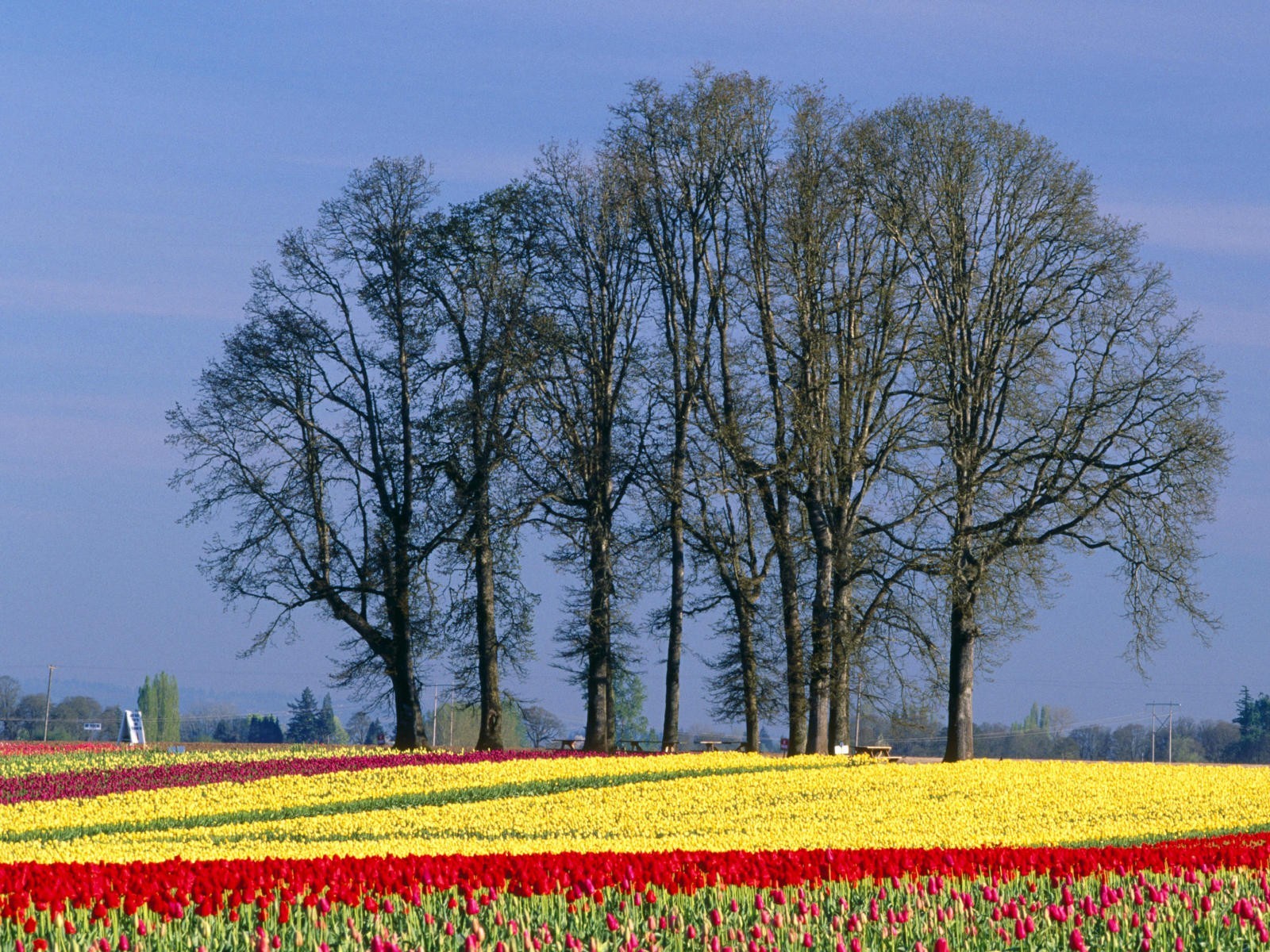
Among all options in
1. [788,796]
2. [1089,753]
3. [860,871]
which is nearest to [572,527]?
[788,796]

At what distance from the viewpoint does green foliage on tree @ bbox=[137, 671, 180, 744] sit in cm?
10125

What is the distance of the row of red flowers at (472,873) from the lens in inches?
303

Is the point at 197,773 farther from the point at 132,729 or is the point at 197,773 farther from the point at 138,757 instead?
the point at 132,729

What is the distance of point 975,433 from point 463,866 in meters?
21.3

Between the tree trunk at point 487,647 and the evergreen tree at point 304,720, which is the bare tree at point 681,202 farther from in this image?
the evergreen tree at point 304,720

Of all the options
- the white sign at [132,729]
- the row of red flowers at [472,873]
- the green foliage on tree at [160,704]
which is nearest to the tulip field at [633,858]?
the row of red flowers at [472,873]

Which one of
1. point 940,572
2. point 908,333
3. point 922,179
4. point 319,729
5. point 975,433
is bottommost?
point 319,729

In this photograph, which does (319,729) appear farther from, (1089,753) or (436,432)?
(436,432)

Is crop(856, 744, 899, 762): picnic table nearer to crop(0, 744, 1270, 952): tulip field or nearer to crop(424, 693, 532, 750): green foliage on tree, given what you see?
crop(0, 744, 1270, 952): tulip field

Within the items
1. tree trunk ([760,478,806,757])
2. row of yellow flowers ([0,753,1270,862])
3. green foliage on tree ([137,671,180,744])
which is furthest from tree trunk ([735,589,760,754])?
green foliage on tree ([137,671,180,744])

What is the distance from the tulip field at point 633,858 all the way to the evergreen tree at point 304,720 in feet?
299

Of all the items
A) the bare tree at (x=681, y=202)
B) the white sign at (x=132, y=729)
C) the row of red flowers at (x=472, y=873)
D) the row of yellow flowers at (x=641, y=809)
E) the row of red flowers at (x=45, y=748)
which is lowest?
the row of red flowers at (x=45, y=748)

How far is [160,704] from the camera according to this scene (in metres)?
107

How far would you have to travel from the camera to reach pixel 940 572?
26359 millimetres
